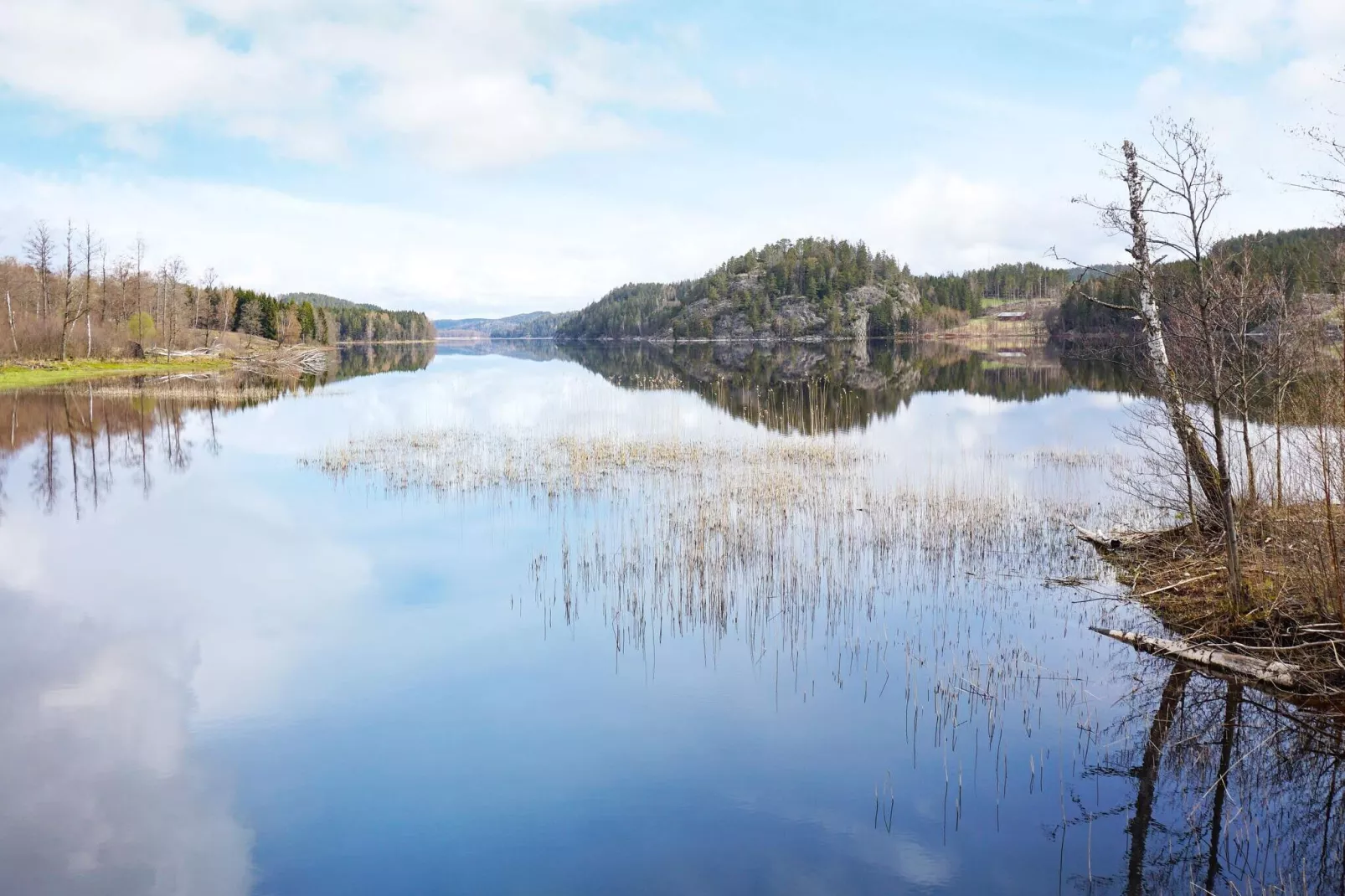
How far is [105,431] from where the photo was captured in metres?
32.7

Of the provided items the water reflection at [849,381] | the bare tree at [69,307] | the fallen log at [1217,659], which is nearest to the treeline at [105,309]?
the bare tree at [69,307]

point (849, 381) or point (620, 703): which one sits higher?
point (849, 381)

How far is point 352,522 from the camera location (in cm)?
1909

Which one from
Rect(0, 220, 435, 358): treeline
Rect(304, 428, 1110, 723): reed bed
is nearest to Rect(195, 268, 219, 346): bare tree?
Rect(0, 220, 435, 358): treeline

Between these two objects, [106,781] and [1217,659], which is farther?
[1217,659]

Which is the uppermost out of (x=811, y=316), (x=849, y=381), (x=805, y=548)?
(x=811, y=316)

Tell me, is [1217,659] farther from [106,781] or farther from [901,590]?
[106,781]

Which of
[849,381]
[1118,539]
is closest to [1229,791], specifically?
[1118,539]

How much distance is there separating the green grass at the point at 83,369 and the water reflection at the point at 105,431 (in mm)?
2921

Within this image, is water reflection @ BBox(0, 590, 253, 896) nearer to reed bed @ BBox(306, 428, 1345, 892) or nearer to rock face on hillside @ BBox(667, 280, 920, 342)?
reed bed @ BBox(306, 428, 1345, 892)

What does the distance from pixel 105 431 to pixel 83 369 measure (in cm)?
3980

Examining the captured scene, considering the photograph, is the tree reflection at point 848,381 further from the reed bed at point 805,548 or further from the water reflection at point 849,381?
the reed bed at point 805,548

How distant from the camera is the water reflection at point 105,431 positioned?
23.0 meters

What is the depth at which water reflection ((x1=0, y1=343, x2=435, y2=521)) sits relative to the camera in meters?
23.0
